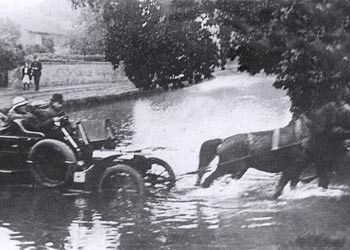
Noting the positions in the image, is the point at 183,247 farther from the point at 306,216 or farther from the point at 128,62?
the point at 128,62

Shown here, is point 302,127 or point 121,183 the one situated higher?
point 302,127

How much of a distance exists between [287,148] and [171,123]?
56cm

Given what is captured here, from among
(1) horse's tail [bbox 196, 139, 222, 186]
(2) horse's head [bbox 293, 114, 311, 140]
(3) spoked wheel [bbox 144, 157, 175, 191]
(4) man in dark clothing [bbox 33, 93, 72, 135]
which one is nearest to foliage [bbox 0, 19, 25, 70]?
(4) man in dark clothing [bbox 33, 93, 72, 135]

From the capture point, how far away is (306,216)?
345 centimetres

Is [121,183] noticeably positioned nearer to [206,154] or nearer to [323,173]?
[206,154]

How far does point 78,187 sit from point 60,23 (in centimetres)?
78

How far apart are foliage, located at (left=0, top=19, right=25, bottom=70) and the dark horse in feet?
3.18

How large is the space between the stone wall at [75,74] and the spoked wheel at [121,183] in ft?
1.40

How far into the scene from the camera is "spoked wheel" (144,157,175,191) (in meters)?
3.47

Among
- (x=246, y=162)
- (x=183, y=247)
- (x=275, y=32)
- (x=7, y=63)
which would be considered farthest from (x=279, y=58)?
(x=7, y=63)

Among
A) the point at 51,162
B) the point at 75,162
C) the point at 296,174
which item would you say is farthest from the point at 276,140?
A: the point at 51,162

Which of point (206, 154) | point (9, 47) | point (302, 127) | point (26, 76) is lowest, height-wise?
point (206, 154)

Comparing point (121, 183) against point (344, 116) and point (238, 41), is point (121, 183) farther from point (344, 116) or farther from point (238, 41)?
point (344, 116)

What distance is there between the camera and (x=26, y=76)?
11.2ft
